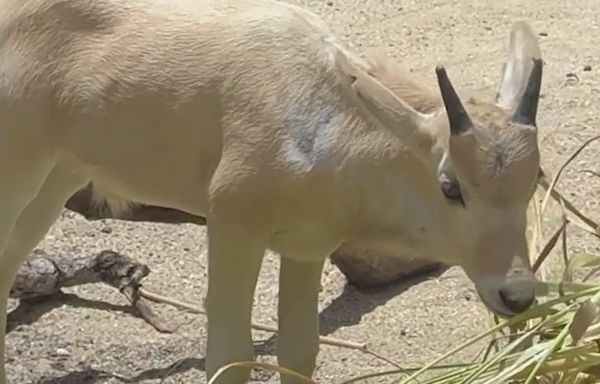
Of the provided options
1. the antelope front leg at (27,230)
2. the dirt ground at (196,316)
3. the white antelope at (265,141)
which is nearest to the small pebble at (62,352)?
the dirt ground at (196,316)

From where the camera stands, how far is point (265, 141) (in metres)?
3.55

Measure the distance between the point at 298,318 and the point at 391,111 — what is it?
0.87 m

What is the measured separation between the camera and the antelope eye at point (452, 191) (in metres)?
3.25

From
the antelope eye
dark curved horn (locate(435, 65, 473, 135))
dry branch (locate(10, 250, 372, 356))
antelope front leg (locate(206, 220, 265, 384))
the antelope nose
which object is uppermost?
dark curved horn (locate(435, 65, 473, 135))

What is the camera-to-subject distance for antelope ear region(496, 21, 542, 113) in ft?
10.8

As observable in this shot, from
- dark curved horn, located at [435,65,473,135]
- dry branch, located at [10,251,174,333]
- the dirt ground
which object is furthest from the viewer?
dry branch, located at [10,251,174,333]

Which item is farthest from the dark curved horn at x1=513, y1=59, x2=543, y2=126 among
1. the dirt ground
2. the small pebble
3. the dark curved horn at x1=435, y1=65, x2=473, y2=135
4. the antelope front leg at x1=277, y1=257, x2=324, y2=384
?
the small pebble

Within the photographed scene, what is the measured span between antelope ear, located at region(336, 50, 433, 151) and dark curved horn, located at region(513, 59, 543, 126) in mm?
197

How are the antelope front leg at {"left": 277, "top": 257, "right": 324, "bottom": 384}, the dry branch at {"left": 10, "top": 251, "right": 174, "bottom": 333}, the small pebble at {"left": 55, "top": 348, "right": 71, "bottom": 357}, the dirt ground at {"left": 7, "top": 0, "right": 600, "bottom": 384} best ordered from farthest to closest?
1. the dry branch at {"left": 10, "top": 251, "right": 174, "bottom": 333}
2. the small pebble at {"left": 55, "top": 348, "right": 71, "bottom": 357}
3. the dirt ground at {"left": 7, "top": 0, "right": 600, "bottom": 384}
4. the antelope front leg at {"left": 277, "top": 257, "right": 324, "bottom": 384}

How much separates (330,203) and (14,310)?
5.66 ft

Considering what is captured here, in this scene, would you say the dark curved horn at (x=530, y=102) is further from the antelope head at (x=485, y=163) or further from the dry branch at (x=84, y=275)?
the dry branch at (x=84, y=275)

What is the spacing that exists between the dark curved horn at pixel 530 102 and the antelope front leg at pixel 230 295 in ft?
2.30

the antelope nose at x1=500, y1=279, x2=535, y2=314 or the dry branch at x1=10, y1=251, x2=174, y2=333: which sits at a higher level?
the antelope nose at x1=500, y1=279, x2=535, y2=314

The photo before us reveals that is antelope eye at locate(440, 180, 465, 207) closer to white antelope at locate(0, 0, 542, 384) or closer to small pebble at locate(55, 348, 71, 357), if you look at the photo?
white antelope at locate(0, 0, 542, 384)
